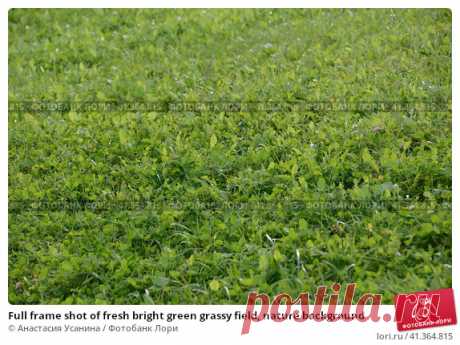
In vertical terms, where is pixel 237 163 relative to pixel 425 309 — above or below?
above

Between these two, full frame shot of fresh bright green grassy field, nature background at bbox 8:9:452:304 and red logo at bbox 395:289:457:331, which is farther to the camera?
full frame shot of fresh bright green grassy field, nature background at bbox 8:9:452:304

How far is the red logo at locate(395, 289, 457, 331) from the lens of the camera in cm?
355

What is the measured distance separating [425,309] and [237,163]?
5.03 feet

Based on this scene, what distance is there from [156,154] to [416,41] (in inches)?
86.9

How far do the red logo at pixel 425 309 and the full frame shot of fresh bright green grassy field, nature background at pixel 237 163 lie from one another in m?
0.05

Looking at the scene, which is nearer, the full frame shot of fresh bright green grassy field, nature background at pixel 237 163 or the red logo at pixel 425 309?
the red logo at pixel 425 309

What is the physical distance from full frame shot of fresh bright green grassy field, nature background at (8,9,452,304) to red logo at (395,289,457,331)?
0.05 metres

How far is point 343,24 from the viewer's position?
5.77 meters

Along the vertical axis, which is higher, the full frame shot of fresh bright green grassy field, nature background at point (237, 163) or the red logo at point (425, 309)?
the full frame shot of fresh bright green grassy field, nature background at point (237, 163)

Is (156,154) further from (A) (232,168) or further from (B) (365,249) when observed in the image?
(B) (365,249)

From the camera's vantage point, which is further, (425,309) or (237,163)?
(237,163)

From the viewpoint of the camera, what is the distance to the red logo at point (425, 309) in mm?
3551

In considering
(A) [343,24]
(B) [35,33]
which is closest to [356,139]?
(A) [343,24]

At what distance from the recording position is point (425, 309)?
3.59 meters
